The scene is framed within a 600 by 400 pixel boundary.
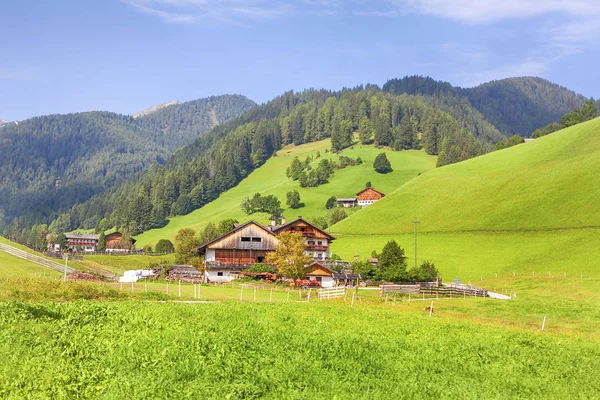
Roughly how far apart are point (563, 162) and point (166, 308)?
13130cm

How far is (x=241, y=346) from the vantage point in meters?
22.5

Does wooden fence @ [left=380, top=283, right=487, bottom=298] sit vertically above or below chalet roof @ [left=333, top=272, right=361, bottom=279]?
below

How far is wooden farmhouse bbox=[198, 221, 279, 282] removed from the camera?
97.7m

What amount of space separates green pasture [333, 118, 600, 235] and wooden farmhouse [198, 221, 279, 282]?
42619 millimetres

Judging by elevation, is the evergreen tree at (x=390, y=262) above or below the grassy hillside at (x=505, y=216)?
below

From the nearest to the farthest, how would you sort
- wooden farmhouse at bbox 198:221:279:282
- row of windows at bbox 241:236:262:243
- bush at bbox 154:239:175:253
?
wooden farmhouse at bbox 198:221:279:282 < row of windows at bbox 241:236:262:243 < bush at bbox 154:239:175:253

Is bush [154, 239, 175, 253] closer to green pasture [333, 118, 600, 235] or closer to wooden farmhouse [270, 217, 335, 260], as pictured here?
green pasture [333, 118, 600, 235]

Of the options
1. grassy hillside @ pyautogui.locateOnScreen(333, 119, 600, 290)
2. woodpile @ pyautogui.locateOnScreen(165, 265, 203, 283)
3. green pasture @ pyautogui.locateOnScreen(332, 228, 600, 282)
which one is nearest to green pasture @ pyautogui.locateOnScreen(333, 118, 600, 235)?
grassy hillside @ pyautogui.locateOnScreen(333, 119, 600, 290)

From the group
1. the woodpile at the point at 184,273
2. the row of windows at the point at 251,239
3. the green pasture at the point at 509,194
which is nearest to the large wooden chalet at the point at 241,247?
the row of windows at the point at 251,239

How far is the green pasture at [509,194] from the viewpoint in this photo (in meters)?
116

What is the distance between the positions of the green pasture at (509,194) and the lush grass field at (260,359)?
89676 mm

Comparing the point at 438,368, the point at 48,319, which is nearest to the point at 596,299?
the point at 438,368

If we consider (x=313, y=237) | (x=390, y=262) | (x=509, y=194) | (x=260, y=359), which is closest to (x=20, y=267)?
(x=390, y=262)

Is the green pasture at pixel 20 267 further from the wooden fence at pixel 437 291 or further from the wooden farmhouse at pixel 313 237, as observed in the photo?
the wooden farmhouse at pixel 313 237
